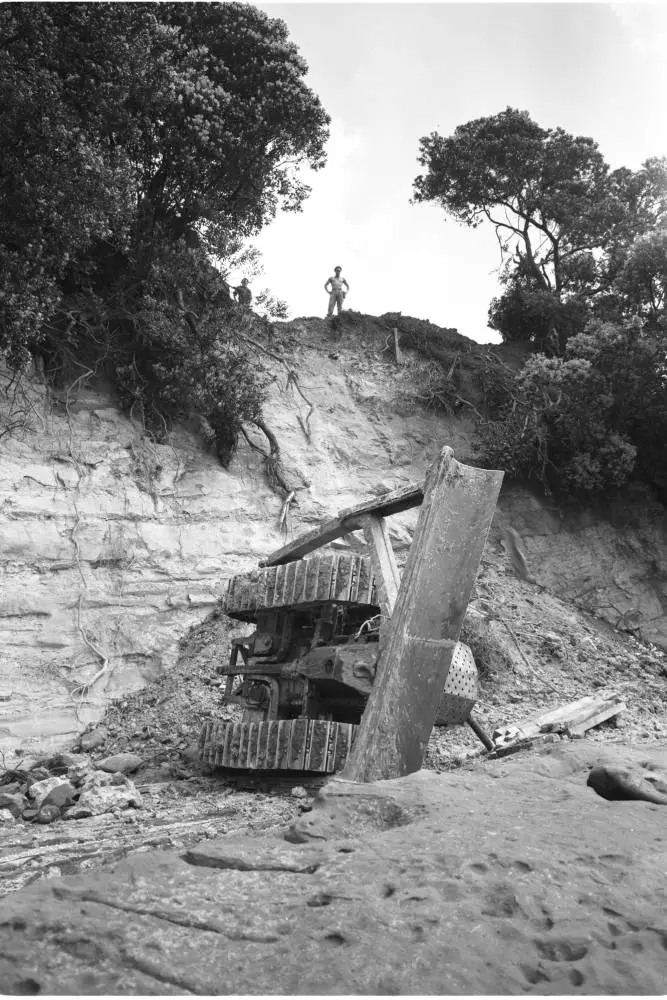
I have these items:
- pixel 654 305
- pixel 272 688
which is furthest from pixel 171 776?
pixel 654 305

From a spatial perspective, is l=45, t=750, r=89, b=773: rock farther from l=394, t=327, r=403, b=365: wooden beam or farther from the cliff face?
l=394, t=327, r=403, b=365: wooden beam

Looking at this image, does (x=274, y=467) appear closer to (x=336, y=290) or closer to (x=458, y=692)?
(x=336, y=290)

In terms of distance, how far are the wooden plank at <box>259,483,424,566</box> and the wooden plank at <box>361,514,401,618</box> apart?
0.26 feet

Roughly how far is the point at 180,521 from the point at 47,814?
6.25 m

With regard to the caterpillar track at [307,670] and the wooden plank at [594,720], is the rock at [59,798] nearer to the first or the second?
the caterpillar track at [307,670]

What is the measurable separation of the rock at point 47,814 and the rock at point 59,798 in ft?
0.31

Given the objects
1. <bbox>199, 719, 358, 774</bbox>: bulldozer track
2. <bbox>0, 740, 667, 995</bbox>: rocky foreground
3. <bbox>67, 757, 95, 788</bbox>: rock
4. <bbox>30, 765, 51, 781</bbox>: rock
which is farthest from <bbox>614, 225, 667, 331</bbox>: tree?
<bbox>0, 740, 667, 995</bbox>: rocky foreground

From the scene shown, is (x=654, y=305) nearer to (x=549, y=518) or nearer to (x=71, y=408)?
(x=549, y=518)

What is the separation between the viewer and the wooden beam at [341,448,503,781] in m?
4.73

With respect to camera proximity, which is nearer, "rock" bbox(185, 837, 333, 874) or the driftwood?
"rock" bbox(185, 837, 333, 874)

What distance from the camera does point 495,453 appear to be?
603 inches

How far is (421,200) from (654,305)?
717cm

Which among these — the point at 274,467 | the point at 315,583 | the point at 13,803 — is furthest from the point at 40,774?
the point at 274,467

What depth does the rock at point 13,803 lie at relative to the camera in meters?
5.91
